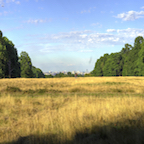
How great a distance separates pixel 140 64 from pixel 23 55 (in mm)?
42914

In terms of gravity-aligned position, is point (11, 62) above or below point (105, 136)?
above

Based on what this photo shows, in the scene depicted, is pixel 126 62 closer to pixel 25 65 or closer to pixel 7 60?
pixel 25 65

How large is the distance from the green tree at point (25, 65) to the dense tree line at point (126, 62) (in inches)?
1488

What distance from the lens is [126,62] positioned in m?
70.1

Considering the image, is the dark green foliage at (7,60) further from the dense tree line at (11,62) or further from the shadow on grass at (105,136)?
the shadow on grass at (105,136)

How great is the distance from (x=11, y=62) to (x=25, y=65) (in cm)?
891

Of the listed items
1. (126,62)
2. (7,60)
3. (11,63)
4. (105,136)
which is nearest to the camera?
(105,136)

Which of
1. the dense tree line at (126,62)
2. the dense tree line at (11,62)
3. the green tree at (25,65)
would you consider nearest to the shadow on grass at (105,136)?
the dense tree line at (11,62)

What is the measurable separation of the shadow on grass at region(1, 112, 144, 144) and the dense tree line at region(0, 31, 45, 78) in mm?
45229

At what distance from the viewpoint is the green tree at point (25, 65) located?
6103cm

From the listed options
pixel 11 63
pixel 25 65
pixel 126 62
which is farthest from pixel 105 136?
pixel 126 62

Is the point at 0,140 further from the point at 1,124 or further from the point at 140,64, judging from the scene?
the point at 140,64

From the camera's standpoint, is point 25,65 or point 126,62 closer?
point 25,65

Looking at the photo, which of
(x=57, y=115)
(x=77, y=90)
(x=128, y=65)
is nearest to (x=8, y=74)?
(x=77, y=90)
